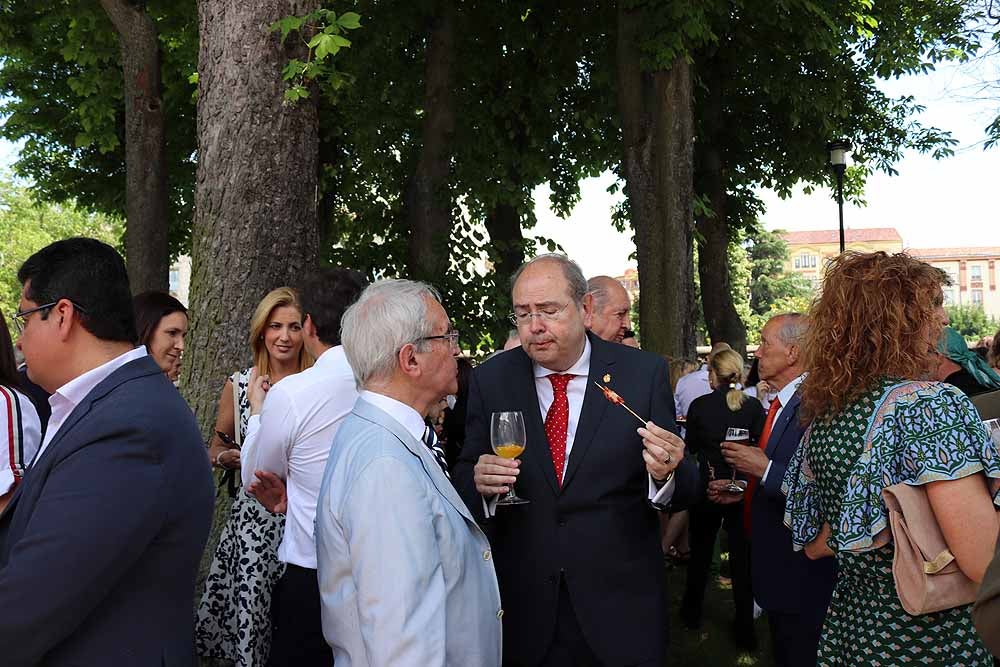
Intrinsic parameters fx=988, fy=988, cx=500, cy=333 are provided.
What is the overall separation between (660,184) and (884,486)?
9.51 meters

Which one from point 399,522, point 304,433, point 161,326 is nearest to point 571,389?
point 304,433

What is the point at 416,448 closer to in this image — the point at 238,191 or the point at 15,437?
the point at 15,437

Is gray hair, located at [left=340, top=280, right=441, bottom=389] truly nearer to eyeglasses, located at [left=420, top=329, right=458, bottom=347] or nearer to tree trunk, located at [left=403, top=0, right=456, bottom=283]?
eyeglasses, located at [left=420, top=329, right=458, bottom=347]

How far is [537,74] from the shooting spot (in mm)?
15477

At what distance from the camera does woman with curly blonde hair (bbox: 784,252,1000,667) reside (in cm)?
301

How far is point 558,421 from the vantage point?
12.7 feet

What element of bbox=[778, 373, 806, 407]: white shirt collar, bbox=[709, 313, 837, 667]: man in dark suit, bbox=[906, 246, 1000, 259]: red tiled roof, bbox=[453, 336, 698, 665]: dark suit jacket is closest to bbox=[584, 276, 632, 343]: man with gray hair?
bbox=[778, 373, 806, 407]: white shirt collar

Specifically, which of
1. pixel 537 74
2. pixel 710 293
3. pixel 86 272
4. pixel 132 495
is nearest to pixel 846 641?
pixel 132 495

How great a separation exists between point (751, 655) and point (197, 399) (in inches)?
167

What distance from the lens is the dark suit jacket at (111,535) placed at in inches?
88.8

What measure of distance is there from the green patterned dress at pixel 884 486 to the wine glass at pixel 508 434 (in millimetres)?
1072

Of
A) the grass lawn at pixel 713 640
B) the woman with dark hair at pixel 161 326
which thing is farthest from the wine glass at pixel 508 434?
the grass lawn at pixel 713 640

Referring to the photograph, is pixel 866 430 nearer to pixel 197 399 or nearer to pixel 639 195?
pixel 197 399

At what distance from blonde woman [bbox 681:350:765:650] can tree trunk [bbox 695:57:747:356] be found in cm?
1008
